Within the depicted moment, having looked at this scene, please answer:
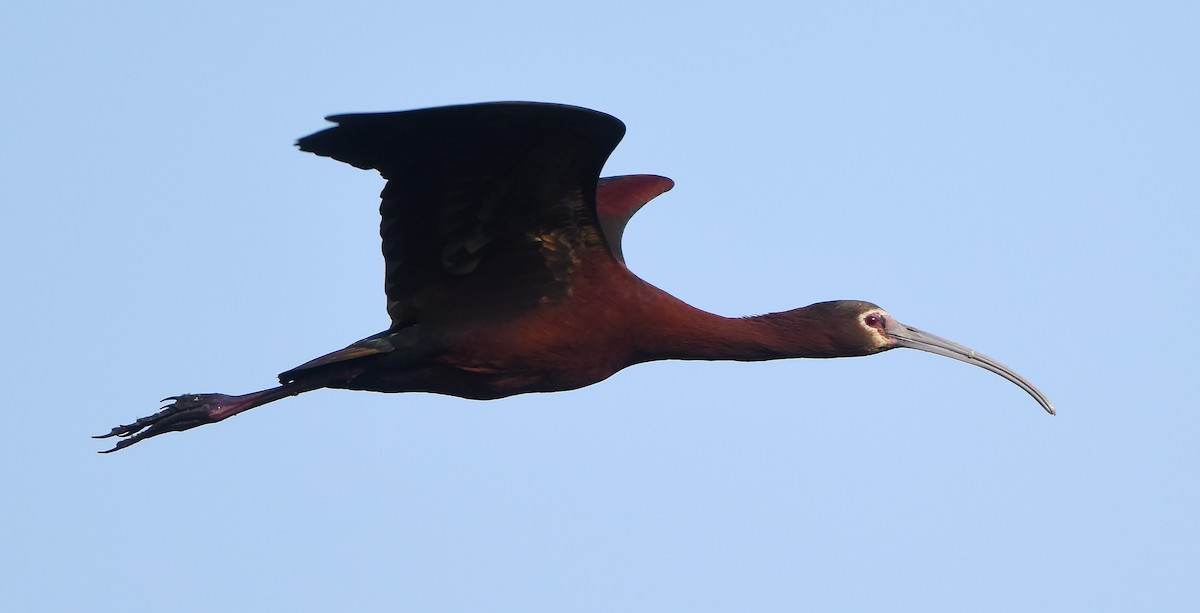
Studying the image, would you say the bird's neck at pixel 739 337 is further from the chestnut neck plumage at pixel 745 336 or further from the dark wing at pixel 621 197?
the dark wing at pixel 621 197

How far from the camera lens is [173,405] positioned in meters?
10.9

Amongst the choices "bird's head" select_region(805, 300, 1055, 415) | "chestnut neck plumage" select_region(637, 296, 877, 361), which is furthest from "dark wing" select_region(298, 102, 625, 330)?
"bird's head" select_region(805, 300, 1055, 415)

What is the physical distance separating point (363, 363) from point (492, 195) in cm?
149

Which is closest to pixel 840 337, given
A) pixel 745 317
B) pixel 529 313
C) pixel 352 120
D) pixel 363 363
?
pixel 745 317

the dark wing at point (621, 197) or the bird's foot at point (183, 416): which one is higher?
the dark wing at point (621, 197)

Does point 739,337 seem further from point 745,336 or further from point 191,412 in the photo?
point 191,412

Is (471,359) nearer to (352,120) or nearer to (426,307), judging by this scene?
(426,307)

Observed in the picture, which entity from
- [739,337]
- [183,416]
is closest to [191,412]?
[183,416]

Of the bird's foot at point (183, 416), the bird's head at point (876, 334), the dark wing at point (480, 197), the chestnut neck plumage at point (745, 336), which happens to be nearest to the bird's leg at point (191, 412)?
the bird's foot at point (183, 416)

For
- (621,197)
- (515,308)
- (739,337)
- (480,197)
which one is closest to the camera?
(480,197)

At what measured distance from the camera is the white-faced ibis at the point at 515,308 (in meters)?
9.58

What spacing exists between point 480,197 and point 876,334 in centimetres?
292

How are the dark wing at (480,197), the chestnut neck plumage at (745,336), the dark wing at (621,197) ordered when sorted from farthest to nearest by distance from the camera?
the dark wing at (621,197), the chestnut neck plumage at (745,336), the dark wing at (480,197)

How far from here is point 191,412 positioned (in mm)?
10828
